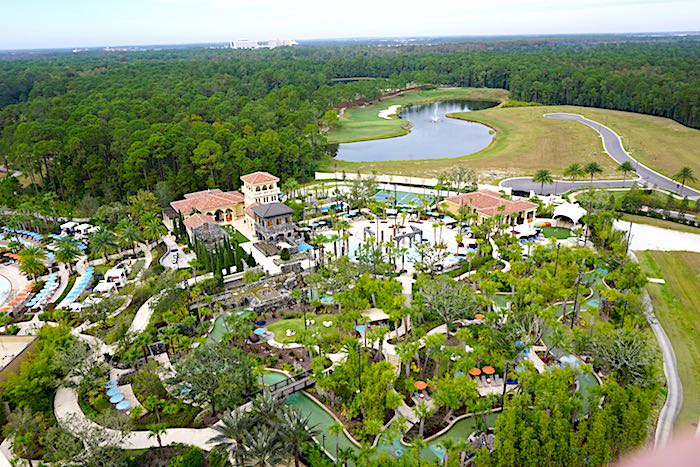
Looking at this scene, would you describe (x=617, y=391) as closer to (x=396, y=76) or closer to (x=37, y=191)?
(x=37, y=191)

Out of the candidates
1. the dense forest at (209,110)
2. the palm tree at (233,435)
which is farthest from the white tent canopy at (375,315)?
the dense forest at (209,110)

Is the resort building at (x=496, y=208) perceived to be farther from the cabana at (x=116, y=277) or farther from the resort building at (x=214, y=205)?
the cabana at (x=116, y=277)

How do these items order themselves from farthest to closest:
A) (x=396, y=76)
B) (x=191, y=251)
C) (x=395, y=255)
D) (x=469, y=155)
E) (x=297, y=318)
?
(x=396, y=76) < (x=469, y=155) < (x=191, y=251) < (x=395, y=255) < (x=297, y=318)

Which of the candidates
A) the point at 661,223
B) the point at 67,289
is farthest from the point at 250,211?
the point at 661,223

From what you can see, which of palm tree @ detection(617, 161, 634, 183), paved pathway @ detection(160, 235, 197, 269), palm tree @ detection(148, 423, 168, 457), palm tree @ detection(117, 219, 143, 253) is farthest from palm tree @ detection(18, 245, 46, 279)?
palm tree @ detection(617, 161, 634, 183)

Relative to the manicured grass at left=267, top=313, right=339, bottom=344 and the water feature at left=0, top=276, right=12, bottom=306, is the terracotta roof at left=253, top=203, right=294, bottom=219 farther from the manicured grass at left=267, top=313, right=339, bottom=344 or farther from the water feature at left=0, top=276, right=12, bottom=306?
the water feature at left=0, top=276, right=12, bottom=306

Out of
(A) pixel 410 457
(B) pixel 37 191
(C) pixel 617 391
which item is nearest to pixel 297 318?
(A) pixel 410 457
